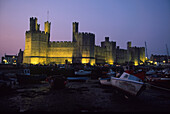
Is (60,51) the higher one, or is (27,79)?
(60,51)

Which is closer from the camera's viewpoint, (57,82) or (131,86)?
(131,86)

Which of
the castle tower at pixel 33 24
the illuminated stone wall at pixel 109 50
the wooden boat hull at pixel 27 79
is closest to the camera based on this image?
the wooden boat hull at pixel 27 79

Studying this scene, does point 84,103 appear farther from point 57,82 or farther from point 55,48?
point 55,48

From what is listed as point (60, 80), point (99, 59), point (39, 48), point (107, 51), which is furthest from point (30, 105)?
point (107, 51)

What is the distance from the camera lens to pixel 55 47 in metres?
49.6

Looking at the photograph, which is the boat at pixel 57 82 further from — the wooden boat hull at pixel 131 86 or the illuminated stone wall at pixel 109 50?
the illuminated stone wall at pixel 109 50

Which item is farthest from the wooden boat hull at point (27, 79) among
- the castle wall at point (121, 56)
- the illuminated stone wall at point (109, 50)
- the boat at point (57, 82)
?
the castle wall at point (121, 56)

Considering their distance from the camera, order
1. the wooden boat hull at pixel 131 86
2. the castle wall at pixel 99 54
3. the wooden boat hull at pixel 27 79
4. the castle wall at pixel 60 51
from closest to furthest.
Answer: the wooden boat hull at pixel 131 86 < the wooden boat hull at pixel 27 79 < the castle wall at pixel 60 51 < the castle wall at pixel 99 54

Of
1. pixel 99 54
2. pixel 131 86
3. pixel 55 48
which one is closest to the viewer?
pixel 131 86

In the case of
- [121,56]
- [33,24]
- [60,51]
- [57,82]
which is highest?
[33,24]

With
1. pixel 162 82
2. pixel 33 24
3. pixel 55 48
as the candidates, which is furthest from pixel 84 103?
pixel 33 24

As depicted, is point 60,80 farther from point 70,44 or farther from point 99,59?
point 99,59

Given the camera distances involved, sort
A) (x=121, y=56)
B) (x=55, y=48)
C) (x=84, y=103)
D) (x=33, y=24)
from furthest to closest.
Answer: (x=121, y=56), (x=55, y=48), (x=33, y=24), (x=84, y=103)

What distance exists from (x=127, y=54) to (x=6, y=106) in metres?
68.0
